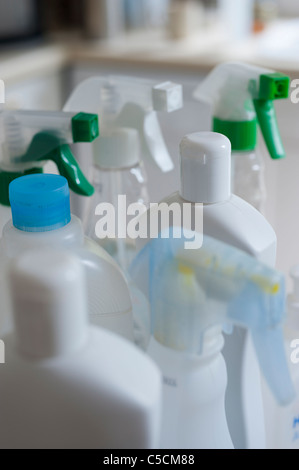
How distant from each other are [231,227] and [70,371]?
0.14m

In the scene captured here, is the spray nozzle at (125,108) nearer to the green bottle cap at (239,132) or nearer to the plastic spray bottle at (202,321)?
the green bottle cap at (239,132)

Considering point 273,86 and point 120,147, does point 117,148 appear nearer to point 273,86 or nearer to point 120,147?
point 120,147

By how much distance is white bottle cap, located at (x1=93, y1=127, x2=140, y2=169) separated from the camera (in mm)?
482

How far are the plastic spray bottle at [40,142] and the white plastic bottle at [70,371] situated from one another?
0.17 metres

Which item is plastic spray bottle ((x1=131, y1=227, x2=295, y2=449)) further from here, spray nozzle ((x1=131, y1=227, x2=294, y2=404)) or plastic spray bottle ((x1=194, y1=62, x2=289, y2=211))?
plastic spray bottle ((x1=194, y1=62, x2=289, y2=211))

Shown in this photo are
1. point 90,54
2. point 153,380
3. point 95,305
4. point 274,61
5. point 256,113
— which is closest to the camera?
point 153,380

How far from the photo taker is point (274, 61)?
947mm

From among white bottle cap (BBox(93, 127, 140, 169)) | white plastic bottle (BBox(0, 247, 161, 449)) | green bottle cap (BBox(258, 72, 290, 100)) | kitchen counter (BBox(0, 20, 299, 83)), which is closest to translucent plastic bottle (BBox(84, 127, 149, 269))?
white bottle cap (BBox(93, 127, 140, 169))

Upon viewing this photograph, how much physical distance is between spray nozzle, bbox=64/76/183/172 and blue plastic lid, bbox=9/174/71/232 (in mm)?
128

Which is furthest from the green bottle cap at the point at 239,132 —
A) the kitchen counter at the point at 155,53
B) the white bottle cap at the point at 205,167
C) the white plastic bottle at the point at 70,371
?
the kitchen counter at the point at 155,53

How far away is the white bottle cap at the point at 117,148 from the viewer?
0.48 metres

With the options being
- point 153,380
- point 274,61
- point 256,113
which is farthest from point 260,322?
point 274,61
